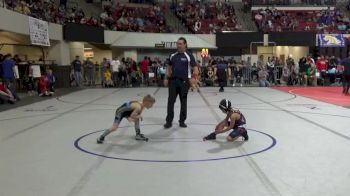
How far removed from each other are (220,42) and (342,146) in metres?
23.0

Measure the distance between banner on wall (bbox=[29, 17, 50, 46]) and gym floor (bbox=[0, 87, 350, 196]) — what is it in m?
9.46

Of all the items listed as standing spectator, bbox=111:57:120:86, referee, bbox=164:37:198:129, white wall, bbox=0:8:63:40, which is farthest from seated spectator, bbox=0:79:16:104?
standing spectator, bbox=111:57:120:86

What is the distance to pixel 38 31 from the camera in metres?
20.1

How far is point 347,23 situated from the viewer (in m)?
32.3

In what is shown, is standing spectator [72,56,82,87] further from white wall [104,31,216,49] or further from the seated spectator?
the seated spectator

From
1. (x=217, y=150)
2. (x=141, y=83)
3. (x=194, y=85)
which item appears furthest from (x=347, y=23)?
(x=217, y=150)

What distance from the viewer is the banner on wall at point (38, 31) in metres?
19.5

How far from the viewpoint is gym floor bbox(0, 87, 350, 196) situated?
4898 millimetres

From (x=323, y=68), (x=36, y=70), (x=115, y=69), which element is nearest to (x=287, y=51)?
(x=323, y=68)

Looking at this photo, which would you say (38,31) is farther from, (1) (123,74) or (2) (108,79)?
(1) (123,74)

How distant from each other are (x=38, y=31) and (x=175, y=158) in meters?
15.6

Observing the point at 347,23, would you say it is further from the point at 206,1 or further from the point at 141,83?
the point at 141,83

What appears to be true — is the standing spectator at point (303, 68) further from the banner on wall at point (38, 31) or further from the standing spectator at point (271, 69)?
the banner on wall at point (38, 31)

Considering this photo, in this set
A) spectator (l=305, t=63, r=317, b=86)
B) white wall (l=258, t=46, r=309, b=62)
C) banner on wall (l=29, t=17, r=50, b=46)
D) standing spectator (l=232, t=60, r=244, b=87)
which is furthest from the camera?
white wall (l=258, t=46, r=309, b=62)
